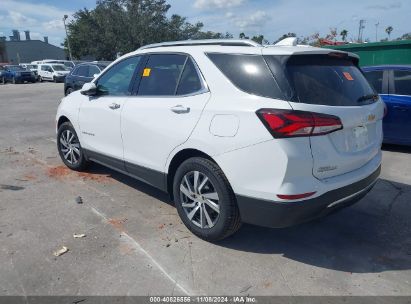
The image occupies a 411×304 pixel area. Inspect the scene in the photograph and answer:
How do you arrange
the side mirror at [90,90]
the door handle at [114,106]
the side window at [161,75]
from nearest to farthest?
1. the side window at [161,75]
2. the door handle at [114,106]
3. the side mirror at [90,90]

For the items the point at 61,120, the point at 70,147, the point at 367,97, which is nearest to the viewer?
the point at 367,97

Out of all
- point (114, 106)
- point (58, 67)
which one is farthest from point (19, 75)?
point (114, 106)

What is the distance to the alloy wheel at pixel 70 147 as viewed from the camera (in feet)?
18.6

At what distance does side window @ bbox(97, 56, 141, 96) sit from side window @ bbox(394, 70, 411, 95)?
→ 16.3 ft

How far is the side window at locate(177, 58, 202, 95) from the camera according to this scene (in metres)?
3.68

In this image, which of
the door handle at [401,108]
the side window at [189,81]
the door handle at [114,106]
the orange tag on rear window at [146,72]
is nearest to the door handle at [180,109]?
the side window at [189,81]

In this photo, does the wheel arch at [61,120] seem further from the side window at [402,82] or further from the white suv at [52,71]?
the white suv at [52,71]

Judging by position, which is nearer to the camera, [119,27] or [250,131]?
[250,131]

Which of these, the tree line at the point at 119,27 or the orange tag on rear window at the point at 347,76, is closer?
the orange tag on rear window at the point at 347,76

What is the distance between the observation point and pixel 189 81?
377 cm

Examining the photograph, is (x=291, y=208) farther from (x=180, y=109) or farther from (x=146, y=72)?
(x=146, y=72)

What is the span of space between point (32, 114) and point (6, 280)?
1109 cm

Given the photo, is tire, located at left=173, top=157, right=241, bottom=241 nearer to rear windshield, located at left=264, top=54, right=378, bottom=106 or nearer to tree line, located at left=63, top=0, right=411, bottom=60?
rear windshield, located at left=264, top=54, right=378, bottom=106

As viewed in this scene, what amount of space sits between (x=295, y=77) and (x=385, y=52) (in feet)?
29.7
